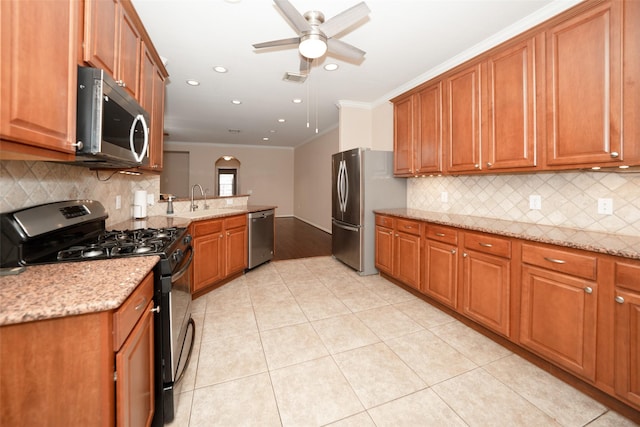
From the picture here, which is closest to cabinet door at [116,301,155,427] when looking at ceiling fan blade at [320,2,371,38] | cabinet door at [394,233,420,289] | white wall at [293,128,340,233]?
ceiling fan blade at [320,2,371,38]

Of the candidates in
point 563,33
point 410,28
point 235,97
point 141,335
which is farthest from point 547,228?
point 235,97

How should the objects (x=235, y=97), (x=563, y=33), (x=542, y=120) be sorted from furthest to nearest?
(x=235, y=97)
(x=542, y=120)
(x=563, y=33)

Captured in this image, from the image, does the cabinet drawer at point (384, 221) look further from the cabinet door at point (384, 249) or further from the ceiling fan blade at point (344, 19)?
the ceiling fan blade at point (344, 19)

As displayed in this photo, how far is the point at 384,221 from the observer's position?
3480mm

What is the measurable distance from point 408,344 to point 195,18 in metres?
3.25

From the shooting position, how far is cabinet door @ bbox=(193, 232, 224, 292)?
2883 mm

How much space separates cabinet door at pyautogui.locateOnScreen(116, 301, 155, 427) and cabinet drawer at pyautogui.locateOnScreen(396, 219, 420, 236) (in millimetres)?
2513

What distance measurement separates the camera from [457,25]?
2.31 metres

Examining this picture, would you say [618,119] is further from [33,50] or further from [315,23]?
[33,50]

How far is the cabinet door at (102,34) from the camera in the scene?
1294 mm

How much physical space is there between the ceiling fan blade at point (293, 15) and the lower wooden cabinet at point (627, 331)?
2.40 meters

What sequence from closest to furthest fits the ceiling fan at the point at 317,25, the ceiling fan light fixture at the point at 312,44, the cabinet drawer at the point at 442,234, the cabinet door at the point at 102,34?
the cabinet door at the point at 102,34 < the ceiling fan at the point at 317,25 < the ceiling fan light fixture at the point at 312,44 < the cabinet drawer at the point at 442,234

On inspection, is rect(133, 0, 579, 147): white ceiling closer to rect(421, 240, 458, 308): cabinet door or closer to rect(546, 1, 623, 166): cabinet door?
rect(546, 1, 623, 166): cabinet door

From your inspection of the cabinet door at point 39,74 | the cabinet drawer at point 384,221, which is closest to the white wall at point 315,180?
the cabinet drawer at point 384,221
